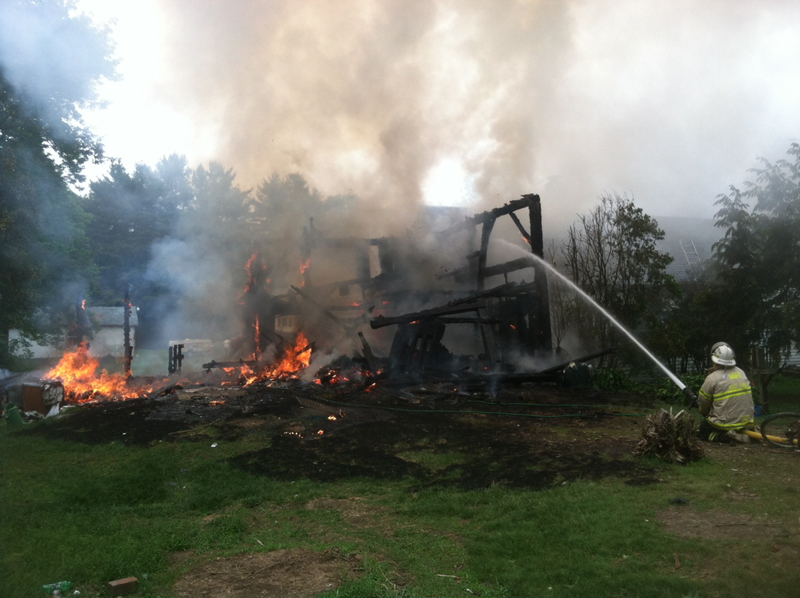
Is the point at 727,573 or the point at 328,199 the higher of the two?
the point at 328,199

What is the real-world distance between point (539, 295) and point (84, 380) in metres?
13.7

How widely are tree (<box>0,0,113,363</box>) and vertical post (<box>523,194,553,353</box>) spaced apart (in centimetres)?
1321

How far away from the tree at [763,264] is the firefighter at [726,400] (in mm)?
8076

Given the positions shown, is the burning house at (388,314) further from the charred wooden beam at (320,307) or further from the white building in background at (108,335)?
the white building in background at (108,335)

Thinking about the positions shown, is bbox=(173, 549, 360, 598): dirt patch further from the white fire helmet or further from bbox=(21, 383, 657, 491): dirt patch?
the white fire helmet

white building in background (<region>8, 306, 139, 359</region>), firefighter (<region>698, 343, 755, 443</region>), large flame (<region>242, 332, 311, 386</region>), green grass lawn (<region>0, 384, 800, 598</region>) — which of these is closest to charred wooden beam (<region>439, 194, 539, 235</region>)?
large flame (<region>242, 332, 311, 386</region>)

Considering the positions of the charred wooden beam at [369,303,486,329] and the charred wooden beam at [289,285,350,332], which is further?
the charred wooden beam at [289,285,350,332]

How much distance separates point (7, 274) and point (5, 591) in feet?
41.4

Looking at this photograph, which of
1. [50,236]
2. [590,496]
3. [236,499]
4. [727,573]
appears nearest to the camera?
[727,573]

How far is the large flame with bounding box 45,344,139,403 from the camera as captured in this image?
1689 centimetres

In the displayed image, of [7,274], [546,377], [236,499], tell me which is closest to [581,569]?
[236,499]

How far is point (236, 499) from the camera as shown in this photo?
25.6ft

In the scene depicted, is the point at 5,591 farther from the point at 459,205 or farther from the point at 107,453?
the point at 459,205

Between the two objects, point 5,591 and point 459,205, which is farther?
point 459,205
